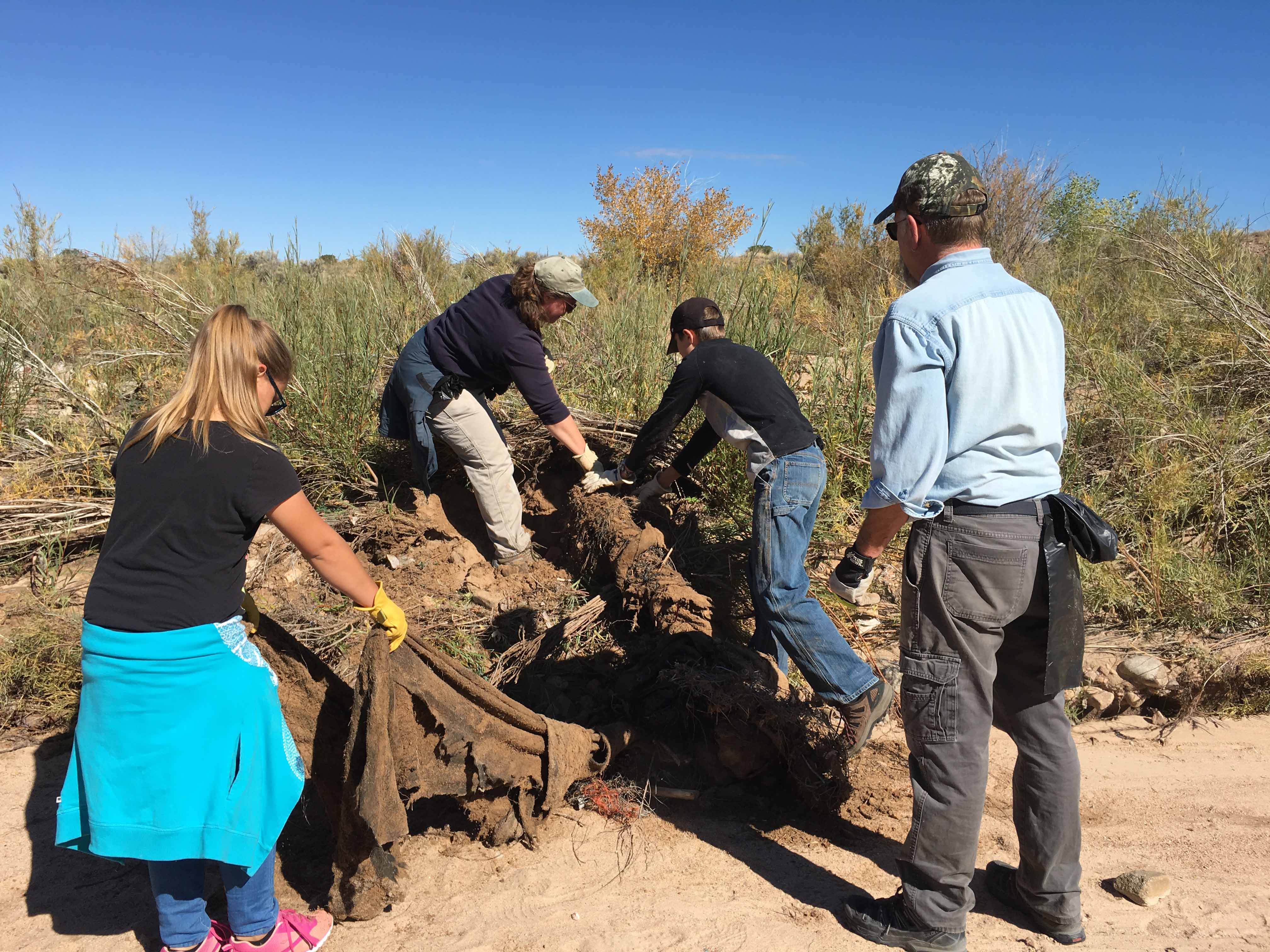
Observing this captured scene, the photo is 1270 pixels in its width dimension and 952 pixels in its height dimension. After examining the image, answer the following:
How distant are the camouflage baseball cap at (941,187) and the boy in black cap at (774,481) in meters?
1.36

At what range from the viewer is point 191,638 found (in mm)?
1913

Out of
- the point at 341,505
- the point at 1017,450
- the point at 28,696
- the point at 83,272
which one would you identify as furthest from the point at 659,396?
the point at 83,272

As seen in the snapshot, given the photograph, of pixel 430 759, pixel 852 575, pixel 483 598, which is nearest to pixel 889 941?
pixel 852 575

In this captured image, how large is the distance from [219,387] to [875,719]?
8.34 feet

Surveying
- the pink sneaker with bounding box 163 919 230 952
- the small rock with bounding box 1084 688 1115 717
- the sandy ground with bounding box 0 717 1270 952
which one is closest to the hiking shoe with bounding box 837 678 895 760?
the sandy ground with bounding box 0 717 1270 952

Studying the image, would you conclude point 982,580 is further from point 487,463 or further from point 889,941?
point 487,463

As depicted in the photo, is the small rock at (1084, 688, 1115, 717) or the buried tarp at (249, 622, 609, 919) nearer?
the buried tarp at (249, 622, 609, 919)

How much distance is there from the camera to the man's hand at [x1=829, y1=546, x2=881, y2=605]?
2273 millimetres

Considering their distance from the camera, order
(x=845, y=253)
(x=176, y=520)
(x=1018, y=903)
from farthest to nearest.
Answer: (x=845, y=253)
(x=1018, y=903)
(x=176, y=520)

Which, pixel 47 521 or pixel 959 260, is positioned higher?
pixel 959 260

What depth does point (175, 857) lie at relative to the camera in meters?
1.93

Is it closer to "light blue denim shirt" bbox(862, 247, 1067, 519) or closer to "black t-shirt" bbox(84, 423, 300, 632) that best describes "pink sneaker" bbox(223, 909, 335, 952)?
"black t-shirt" bbox(84, 423, 300, 632)

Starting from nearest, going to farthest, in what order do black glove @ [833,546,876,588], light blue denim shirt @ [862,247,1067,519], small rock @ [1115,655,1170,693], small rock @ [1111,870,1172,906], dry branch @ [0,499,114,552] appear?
light blue denim shirt @ [862,247,1067,519] < black glove @ [833,546,876,588] < small rock @ [1111,870,1172,906] < small rock @ [1115,655,1170,693] < dry branch @ [0,499,114,552]

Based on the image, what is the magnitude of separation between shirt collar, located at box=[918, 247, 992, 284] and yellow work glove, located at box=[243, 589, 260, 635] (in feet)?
7.13
